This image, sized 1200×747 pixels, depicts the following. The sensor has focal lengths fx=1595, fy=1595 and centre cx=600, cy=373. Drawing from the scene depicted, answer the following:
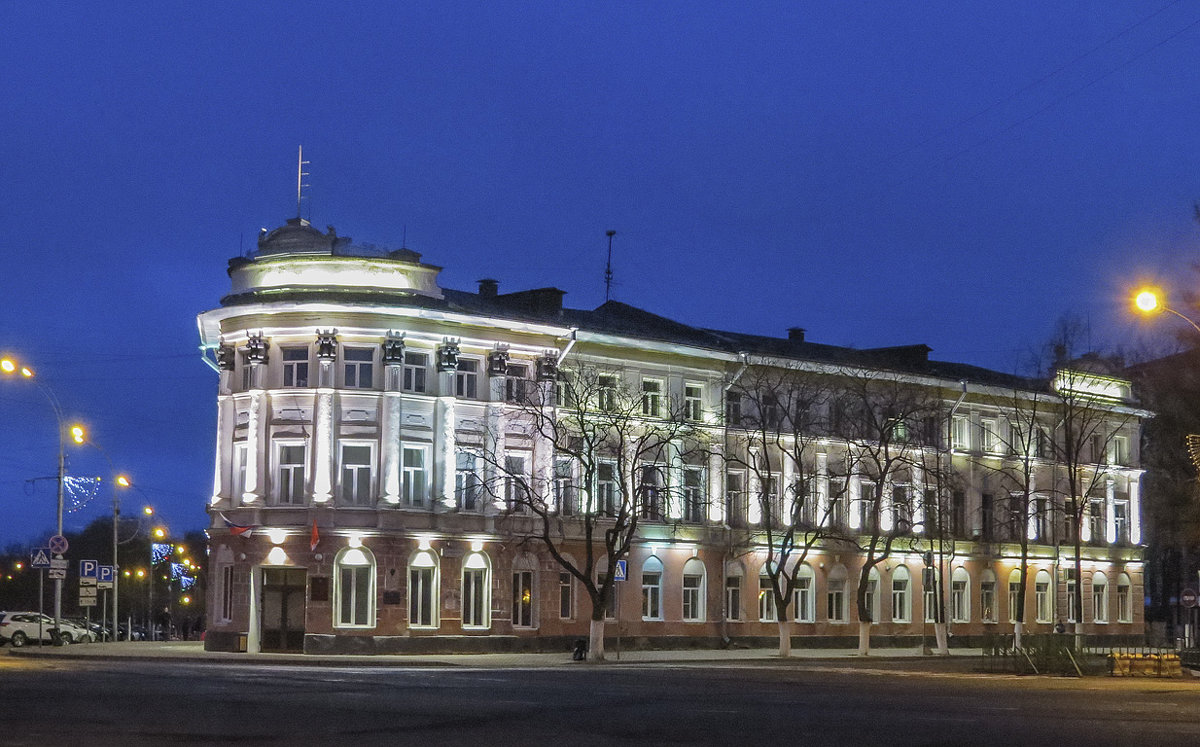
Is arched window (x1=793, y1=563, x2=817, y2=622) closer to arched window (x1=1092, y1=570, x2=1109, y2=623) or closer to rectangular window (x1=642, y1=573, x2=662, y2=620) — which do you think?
rectangular window (x1=642, y1=573, x2=662, y2=620)

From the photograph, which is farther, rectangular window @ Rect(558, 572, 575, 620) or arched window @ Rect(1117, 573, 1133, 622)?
arched window @ Rect(1117, 573, 1133, 622)

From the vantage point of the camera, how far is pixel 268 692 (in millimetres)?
27266

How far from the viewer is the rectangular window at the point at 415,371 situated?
176 feet

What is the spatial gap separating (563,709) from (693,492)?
1487 inches

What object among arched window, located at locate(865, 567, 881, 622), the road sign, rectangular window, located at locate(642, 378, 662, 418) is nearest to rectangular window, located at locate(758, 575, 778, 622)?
arched window, located at locate(865, 567, 881, 622)

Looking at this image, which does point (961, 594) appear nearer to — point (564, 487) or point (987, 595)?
point (987, 595)

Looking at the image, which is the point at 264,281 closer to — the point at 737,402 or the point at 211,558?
the point at 211,558

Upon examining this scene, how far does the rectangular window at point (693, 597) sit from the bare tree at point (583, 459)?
9.51 feet

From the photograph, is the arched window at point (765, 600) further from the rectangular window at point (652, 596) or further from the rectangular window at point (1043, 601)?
the rectangular window at point (1043, 601)

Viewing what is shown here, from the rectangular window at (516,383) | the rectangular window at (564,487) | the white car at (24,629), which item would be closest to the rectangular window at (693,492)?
the rectangular window at (564,487)

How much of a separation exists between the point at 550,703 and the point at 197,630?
55.6m

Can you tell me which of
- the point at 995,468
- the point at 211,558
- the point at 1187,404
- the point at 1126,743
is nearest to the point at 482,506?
the point at 211,558

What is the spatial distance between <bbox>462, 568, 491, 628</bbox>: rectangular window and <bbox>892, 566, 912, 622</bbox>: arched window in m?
21.4

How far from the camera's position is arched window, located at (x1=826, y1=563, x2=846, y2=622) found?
66.4 meters
